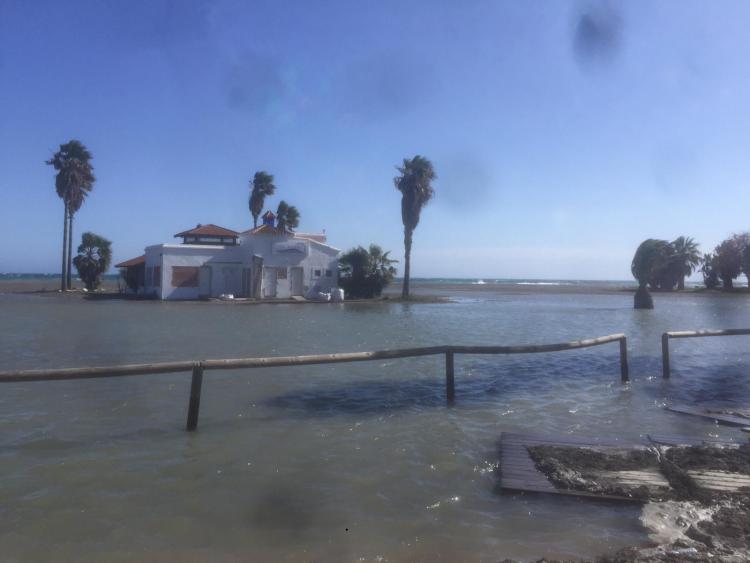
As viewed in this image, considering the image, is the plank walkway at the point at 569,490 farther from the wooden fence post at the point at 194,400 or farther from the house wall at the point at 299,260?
the house wall at the point at 299,260

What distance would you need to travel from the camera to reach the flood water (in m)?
4.87

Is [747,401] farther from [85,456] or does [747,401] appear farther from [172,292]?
[172,292]

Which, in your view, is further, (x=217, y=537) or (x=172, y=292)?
(x=172, y=292)

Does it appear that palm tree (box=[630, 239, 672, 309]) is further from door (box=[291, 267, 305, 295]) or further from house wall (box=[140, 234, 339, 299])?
door (box=[291, 267, 305, 295])

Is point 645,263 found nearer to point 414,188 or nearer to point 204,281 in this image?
point 414,188

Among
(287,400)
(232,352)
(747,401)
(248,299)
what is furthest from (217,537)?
(248,299)

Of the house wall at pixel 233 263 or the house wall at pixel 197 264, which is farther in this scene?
the house wall at pixel 233 263

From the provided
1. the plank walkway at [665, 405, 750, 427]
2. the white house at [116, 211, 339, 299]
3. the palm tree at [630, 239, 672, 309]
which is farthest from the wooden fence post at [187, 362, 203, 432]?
the palm tree at [630, 239, 672, 309]

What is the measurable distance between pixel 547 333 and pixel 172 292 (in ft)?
90.2

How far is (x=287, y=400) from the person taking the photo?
10.0m

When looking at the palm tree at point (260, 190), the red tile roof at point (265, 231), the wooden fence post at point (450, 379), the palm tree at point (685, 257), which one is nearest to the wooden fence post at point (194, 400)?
the wooden fence post at point (450, 379)

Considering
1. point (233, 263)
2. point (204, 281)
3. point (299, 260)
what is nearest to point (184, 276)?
point (204, 281)

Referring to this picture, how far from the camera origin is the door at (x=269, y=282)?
134 ft

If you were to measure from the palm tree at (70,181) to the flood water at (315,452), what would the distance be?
36189 millimetres
